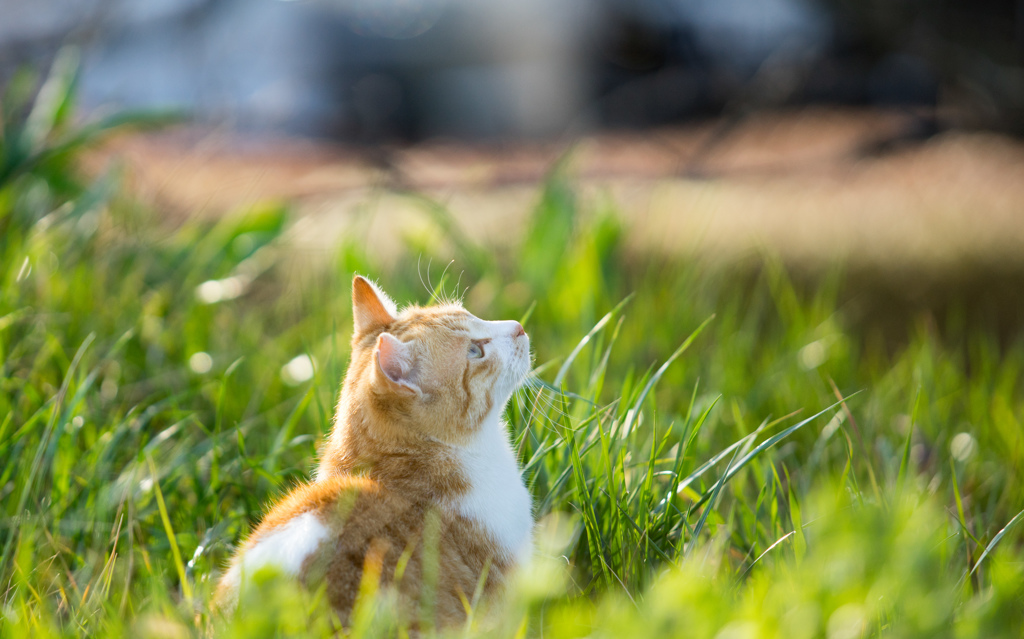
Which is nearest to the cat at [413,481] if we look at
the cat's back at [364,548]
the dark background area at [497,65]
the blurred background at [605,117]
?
the cat's back at [364,548]

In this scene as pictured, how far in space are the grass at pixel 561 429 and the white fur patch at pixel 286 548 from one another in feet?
0.12

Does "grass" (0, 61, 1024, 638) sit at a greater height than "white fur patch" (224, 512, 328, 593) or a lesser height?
lesser

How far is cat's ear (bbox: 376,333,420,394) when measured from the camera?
0.80 metres

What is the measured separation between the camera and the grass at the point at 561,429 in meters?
0.59

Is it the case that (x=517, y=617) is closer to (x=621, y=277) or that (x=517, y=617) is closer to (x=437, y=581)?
(x=437, y=581)

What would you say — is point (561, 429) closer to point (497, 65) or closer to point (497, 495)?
point (497, 495)

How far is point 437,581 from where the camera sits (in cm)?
69

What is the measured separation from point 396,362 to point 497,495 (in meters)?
0.19

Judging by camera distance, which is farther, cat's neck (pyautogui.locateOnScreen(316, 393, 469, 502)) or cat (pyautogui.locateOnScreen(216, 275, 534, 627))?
cat's neck (pyautogui.locateOnScreen(316, 393, 469, 502))

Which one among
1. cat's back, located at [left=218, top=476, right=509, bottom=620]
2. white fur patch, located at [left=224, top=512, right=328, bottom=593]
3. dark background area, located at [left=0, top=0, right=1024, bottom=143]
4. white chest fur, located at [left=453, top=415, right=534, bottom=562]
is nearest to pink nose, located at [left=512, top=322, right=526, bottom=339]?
white chest fur, located at [left=453, top=415, right=534, bottom=562]

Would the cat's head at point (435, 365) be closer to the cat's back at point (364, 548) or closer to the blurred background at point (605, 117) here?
the cat's back at point (364, 548)

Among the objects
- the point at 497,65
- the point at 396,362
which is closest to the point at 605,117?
the point at 497,65

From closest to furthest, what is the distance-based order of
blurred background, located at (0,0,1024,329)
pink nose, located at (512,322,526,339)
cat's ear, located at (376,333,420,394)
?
cat's ear, located at (376,333,420,394) < pink nose, located at (512,322,526,339) < blurred background, located at (0,0,1024,329)

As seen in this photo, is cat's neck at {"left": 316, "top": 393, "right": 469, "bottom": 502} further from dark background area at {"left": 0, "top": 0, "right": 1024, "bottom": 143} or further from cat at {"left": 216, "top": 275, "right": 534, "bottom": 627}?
dark background area at {"left": 0, "top": 0, "right": 1024, "bottom": 143}
